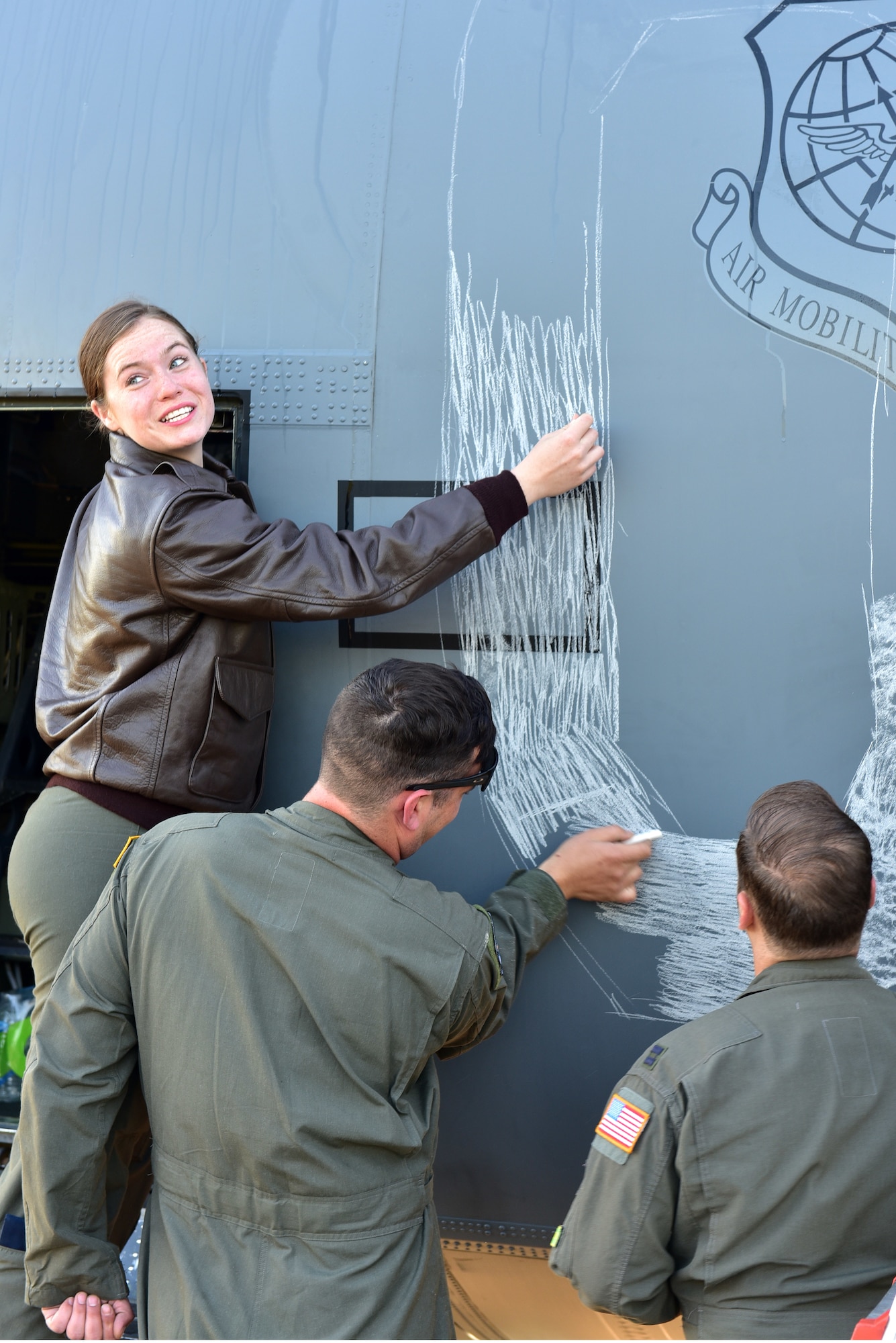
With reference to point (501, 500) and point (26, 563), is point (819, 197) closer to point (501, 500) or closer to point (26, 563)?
point (501, 500)

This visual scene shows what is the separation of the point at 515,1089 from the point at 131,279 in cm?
183

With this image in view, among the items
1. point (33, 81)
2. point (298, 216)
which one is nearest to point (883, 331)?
point (298, 216)

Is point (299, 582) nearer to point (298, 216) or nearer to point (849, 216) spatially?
point (298, 216)

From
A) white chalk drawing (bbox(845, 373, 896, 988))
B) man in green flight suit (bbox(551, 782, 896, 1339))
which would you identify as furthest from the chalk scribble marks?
man in green flight suit (bbox(551, 782, 896, 1339))

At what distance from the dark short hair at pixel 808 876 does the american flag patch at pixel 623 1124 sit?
29cm

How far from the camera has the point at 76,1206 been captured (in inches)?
59.4

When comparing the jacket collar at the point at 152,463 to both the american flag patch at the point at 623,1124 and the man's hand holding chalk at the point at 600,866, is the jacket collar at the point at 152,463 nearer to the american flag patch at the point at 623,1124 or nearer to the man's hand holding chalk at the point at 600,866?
the man's hand holding chalk at the point at 600,866

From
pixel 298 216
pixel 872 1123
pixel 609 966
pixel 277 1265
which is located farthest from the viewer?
pixel 298 216

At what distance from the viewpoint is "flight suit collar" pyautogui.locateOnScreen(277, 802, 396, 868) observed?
4.94 ft

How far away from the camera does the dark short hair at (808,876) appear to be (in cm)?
135

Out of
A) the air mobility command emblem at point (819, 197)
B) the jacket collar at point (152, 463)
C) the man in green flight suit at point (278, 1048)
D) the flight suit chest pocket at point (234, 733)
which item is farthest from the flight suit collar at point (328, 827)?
the air mobility command emblem at point (819, 197)

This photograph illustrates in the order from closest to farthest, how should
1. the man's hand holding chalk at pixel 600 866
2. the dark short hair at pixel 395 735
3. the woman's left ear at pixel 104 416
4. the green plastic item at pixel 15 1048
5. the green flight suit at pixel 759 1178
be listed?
the green flight suit at pixel 759 1178, the dark short hair at pixel 395 735, the man's hand holding chalk at pixel 600 866, the woman's left ear at pixel 104 416, the green plastic item at pixel 15 1048

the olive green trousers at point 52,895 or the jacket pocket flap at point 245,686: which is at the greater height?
the jacket pocket flap at point 245,686

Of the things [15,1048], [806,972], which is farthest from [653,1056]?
[15,1048]
